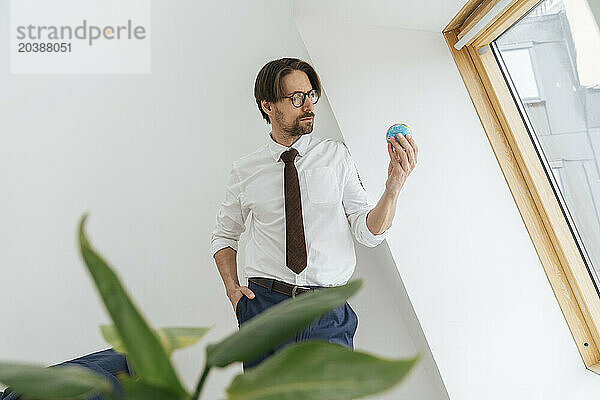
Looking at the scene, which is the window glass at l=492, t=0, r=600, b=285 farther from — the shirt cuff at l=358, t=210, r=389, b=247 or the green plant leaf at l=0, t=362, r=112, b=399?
the green plant leaf at l=0, t=362, r=112, b=399

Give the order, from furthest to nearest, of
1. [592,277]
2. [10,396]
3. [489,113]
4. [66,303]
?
[66,303], [489,113], [592,277], [10,396]

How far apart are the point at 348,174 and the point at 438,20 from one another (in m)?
0.68

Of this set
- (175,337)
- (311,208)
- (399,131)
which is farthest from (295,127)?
(175,337)

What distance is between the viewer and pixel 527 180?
2309 millimetres

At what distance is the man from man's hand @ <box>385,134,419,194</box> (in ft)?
0.40

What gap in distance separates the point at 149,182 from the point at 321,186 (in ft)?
3.52

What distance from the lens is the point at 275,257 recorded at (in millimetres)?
2264

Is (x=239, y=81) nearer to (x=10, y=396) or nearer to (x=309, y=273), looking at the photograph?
(x=309, y=273)

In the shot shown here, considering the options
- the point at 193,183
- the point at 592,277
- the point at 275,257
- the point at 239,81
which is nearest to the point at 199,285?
the point at 193,183

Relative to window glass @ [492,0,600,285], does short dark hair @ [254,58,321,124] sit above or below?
above

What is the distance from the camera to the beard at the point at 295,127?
7.56 feet

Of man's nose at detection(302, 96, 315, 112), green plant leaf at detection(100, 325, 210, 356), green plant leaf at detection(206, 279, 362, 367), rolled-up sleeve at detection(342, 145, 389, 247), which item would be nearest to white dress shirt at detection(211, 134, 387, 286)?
rolled-up sleeve at detection(342, 145, 389, 247)

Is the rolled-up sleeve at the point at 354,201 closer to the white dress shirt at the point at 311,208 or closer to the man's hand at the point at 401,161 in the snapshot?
the white dress shirt at the point at 311,208

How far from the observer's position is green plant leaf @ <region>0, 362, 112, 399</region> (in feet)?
1.50
